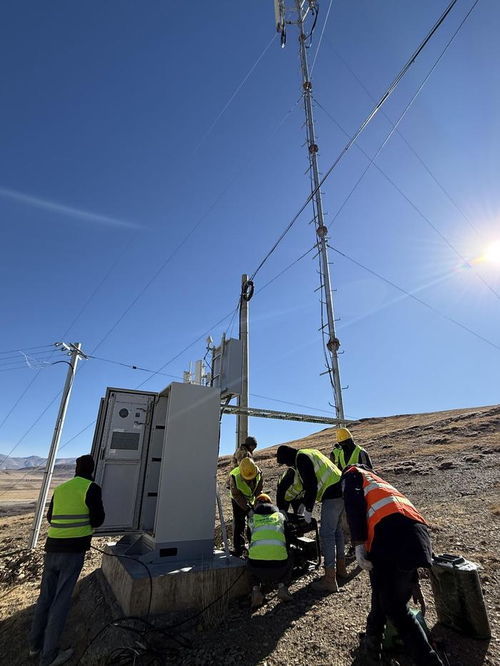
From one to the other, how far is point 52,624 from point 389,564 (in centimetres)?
388

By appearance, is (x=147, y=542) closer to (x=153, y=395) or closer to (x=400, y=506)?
(x=153, y=395)

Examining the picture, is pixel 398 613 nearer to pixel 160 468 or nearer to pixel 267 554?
pixel 267 554

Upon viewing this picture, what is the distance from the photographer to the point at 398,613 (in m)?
3.07

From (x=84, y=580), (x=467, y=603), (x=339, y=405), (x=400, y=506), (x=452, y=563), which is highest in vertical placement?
(x=339, y=405)

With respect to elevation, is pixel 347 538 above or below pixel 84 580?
above

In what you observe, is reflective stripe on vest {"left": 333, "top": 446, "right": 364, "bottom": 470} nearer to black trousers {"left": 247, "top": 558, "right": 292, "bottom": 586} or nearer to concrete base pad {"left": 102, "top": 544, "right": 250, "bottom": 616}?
black trousers {"left": 247, "top": 558, "right": 292, "bottom": 586}

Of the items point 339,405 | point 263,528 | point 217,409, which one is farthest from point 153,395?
point 339,405

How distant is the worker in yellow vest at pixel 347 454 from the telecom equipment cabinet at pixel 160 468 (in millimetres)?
2159

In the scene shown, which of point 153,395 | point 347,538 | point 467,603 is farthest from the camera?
point 347,538

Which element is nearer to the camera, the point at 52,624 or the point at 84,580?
the point at 52,624

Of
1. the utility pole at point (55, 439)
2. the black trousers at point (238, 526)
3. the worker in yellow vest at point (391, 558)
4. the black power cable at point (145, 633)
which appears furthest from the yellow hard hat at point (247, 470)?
the utility pole at point (55, 439)

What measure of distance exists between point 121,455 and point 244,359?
16.0ft

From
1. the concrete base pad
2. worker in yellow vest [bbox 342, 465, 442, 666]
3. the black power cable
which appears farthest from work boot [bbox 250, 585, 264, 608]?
worker in yellow vest [bbox 342, 465, 442, 666]

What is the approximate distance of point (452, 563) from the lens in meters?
3.99
